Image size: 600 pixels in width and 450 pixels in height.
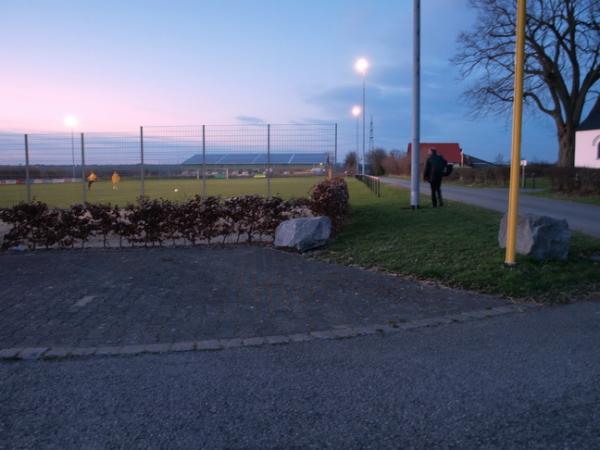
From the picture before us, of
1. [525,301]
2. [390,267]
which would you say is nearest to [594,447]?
[525,301]

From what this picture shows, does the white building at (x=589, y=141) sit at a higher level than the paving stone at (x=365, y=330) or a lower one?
higher

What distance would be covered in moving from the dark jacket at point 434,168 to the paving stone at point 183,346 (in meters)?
10.8

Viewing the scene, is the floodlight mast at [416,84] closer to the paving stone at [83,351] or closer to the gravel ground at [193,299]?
the gravel ground at [193,299]

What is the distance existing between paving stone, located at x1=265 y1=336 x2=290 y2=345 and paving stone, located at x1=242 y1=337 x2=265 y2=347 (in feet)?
0.19

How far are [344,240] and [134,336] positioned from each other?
17.4 ft

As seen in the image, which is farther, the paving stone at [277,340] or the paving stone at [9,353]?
the paving stone at [277,340]

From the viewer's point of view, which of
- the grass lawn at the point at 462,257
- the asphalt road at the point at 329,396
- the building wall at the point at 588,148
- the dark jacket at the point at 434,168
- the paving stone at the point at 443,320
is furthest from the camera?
the building wall at the point at 588,148

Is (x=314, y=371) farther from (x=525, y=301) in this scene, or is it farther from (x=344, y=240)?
(x=344, y=240)

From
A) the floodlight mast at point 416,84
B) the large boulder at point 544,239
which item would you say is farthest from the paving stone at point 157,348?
the floodlight mast at point 416,84

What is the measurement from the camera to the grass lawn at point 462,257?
658cm

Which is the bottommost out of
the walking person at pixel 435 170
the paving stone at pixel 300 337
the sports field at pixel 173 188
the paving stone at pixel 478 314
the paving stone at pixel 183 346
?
the paving stone at pixel 183 346

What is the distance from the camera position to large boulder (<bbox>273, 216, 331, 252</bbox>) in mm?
9219

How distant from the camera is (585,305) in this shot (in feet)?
19.4

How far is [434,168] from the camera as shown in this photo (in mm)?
14328
